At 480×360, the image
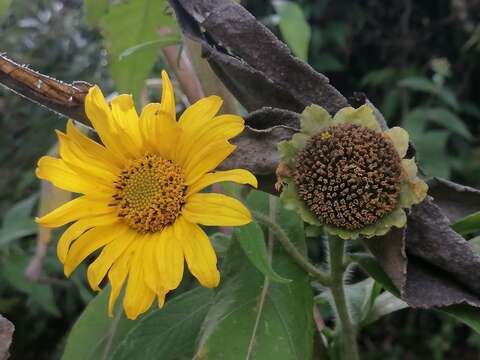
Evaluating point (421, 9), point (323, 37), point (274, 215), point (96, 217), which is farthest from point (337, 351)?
point (421, 9)

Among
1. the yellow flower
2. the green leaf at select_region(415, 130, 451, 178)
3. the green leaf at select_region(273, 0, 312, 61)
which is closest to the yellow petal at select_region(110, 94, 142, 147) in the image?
the yellow flower

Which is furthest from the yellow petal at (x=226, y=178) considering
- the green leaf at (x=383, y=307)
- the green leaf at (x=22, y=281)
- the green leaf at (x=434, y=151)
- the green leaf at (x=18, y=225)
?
the green leaf at (x=434, y=151)

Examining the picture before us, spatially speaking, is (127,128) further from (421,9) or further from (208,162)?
(421,9)

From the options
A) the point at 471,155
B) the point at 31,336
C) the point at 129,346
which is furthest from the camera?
the point at 471,155

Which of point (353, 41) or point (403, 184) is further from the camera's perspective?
point (353, 41)

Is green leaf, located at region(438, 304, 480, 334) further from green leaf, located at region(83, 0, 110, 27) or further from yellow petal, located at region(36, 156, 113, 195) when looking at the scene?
green leaf, located at region(83, 0, 110, 27)

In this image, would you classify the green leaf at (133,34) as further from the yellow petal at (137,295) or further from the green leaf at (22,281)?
the green leaf at (22,281)

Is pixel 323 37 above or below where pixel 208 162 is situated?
above
